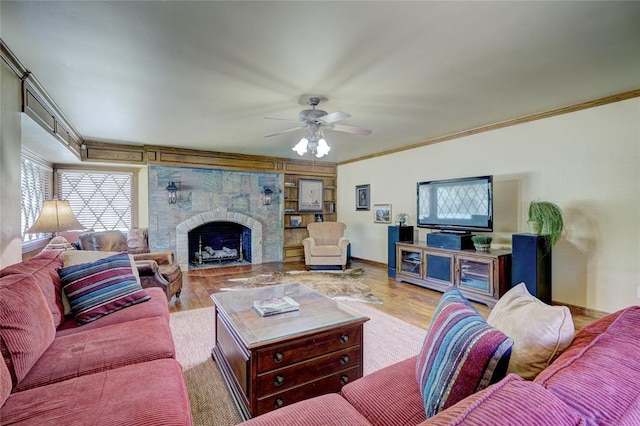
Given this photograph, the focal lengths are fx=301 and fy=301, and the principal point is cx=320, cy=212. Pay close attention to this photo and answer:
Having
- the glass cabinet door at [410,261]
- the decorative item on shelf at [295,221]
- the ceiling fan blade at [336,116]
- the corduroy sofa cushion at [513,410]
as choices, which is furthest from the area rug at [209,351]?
the decorative item on shelf at [295,221]

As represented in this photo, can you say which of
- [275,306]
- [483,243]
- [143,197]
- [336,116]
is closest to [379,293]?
[483,243]

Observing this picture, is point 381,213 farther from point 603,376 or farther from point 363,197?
point 603,376

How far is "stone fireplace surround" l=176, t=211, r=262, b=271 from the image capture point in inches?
219

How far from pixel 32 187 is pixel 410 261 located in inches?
220

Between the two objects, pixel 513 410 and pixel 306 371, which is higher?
pixel 513 410

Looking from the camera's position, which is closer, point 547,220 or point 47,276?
point 47,276

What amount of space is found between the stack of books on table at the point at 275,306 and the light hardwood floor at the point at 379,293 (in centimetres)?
150

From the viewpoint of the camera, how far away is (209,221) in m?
5.88

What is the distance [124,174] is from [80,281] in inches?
169

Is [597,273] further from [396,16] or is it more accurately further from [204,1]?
[204,1]

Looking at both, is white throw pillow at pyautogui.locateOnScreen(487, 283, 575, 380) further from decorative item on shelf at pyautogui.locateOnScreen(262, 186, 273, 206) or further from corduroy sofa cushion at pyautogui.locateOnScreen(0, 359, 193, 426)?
decorative item on shelf at pyautogui.locateOnScreen(262, 186, 273, 206)

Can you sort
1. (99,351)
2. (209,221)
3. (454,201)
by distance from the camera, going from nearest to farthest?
(99,351), (454,201), (209,221)

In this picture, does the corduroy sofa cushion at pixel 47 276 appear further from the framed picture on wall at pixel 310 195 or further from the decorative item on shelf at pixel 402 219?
the framed picture on wall at pixel 310 195

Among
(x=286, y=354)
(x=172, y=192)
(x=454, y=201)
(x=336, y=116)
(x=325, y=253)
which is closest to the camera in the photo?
(x=286, y=354)
